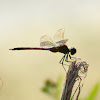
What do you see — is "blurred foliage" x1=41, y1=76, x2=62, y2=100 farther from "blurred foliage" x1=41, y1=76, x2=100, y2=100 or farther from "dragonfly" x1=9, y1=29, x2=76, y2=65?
"dragonfly" x1=9, y1=29, x2=76, y2=65

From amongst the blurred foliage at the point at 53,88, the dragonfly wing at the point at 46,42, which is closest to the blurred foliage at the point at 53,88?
the blurred foliage at the point at 53,88

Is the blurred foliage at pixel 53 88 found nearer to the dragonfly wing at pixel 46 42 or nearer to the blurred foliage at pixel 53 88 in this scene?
the blurred foliage at pixel 53 88
